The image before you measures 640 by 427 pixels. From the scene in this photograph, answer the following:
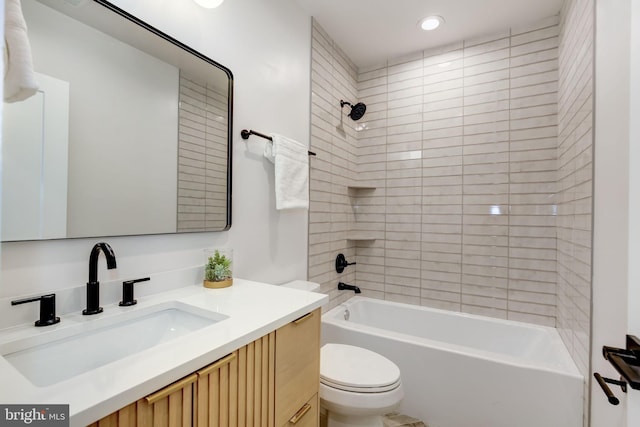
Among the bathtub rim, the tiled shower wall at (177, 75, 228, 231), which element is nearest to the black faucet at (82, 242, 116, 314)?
the tiled shower wall at (177, 75, 228, 231)

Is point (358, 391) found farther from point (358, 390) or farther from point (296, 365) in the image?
point (296, 365)

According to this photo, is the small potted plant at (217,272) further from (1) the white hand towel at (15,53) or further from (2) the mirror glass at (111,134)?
(1) the white hand towel at (15,53)

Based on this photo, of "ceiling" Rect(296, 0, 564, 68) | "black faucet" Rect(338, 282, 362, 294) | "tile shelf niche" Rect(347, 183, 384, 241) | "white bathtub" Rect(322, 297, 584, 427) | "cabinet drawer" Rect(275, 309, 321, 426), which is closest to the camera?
"cabinet drawer" Rect(275, 309, 321, 426)

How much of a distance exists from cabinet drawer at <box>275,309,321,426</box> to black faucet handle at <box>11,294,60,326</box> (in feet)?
2.08

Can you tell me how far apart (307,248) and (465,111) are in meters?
1.69

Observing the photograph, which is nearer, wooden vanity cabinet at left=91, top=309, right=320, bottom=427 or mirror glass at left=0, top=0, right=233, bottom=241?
wooden vanity cabinet at left=91, top=309, right=320, bottom=427

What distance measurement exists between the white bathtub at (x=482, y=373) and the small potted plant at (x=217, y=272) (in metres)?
1.08

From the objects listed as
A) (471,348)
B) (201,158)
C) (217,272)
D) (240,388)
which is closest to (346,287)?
(471,348)

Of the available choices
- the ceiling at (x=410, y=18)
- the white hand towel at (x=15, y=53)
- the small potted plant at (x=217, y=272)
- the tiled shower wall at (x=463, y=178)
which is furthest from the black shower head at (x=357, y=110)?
the white hand towel at (x=15, y=53)

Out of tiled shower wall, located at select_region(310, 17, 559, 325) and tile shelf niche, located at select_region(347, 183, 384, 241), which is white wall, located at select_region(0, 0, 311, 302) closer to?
tiled shower wall, located at select_region(310, 17, 559, 325)

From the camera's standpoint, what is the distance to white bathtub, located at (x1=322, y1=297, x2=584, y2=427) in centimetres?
151

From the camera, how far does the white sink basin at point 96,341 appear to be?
722 millimetres

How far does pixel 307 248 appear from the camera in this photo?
2.09 meters

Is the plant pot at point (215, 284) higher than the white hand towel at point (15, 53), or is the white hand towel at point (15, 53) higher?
the white hand towel at point (15, 53)
